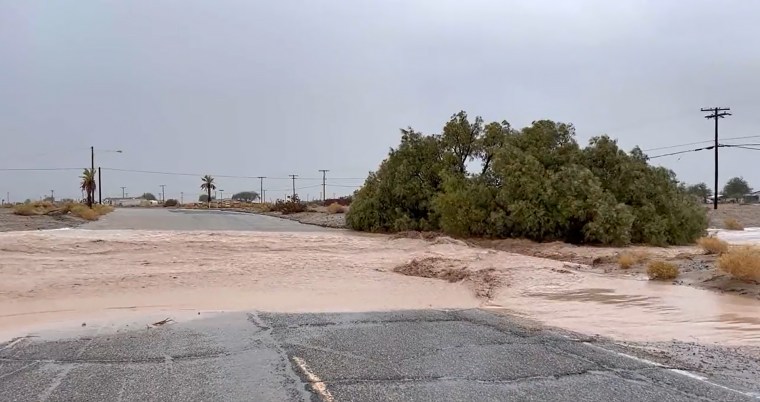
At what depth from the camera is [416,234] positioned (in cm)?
3519

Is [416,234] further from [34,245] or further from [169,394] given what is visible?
[169,394]

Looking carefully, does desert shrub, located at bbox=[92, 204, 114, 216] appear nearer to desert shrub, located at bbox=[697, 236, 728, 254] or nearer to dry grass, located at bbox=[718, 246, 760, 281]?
desert shrub, located at bbox=[697, 236, 728, 254]

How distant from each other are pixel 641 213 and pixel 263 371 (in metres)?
26.0

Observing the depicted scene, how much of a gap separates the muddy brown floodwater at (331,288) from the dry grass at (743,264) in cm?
106

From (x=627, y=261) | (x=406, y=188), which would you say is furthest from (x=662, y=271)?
(x=406, y=188)

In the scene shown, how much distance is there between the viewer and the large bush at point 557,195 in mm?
29062

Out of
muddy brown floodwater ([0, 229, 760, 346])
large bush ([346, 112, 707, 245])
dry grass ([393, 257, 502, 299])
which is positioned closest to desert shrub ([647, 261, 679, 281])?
muddy brown floodwater ([0, 229, 760, 346])

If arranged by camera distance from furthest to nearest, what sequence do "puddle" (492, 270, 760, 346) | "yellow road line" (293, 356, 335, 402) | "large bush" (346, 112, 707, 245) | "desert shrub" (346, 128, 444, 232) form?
1. "desert shrub" (346, 128, 444, 232)
2. "large bush" (346, 112, 707, 245)
3. "puddle" (492, 270, 760, 346)
4. "yellow road line" (293, 356, 335, 402)

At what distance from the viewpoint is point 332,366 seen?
762cm

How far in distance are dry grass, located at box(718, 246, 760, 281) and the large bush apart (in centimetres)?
1228

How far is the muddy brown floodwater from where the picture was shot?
12008 millimetres

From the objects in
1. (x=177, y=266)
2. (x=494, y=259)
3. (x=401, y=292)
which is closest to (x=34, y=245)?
(x=177, y=266)

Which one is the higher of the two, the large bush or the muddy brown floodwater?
the large bush

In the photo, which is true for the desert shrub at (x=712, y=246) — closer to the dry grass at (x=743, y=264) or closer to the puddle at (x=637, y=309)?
the puddle at (x=637, y=309)
